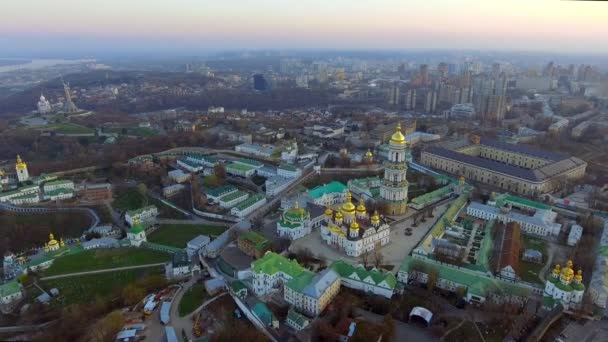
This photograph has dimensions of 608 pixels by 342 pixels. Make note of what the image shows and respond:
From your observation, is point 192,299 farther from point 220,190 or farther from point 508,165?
point 508,165

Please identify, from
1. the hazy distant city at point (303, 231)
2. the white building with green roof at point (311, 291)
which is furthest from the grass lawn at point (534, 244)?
the white building with green roof at point (311, 291)

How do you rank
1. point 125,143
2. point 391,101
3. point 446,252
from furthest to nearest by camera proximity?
point 391,101, point 125,143, point 446,252

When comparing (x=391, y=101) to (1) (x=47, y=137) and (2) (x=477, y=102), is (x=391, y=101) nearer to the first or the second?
(2) (x=477, y=102)

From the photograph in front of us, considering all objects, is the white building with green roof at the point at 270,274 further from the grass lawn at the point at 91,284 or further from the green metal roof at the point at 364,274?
the grass lawn at the point at 91,284

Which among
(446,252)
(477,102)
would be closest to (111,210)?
(446,252)

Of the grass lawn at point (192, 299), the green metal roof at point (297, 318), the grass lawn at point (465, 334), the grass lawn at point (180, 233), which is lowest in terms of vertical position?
the grass lawn at point (180, 233)

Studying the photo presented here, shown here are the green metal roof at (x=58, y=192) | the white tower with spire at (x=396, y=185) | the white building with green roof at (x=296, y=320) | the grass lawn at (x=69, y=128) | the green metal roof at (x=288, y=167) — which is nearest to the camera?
the white building with green roof at (x=296, y=320)

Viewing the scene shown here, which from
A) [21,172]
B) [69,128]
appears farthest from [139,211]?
[69,128]
